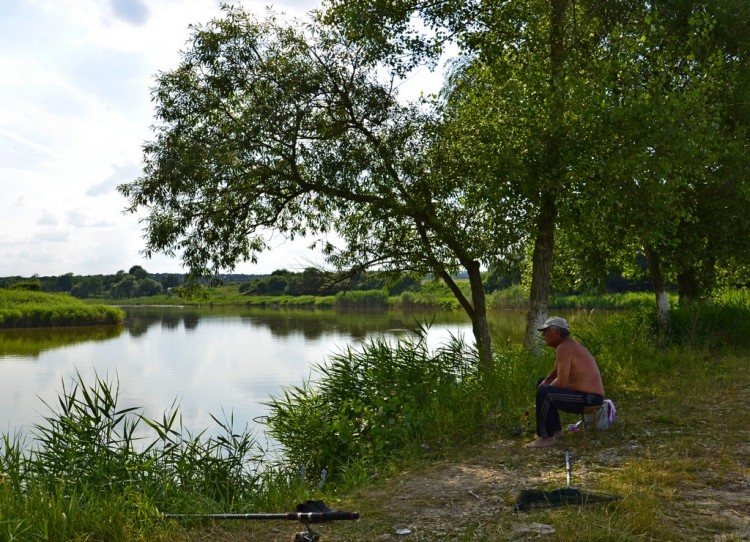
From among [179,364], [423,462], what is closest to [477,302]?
[423,462]

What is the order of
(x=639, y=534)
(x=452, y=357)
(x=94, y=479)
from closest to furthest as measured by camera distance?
(x=639, y=534)
(x=94, y=479)
(x=452, y=357)

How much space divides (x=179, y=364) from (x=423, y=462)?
21.3 m

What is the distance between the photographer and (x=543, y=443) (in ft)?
23.5

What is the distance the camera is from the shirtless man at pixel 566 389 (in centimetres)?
727

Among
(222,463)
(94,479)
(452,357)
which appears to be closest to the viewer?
(94,479)

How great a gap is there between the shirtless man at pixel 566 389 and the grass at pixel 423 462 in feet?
0.98

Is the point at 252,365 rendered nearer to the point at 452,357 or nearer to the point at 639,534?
the point at 452,357

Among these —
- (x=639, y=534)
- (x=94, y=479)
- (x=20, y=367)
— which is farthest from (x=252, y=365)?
(x=639, y=534)

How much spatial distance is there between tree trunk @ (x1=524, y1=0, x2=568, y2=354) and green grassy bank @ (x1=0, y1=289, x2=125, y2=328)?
130 ft

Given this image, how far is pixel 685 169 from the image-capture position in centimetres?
1176

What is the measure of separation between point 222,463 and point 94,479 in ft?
4.79

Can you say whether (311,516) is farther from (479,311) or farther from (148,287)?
(148,287)

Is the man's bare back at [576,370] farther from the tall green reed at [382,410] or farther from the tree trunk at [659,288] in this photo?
the tree trunk at [659,288]

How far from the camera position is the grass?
4.89 m
